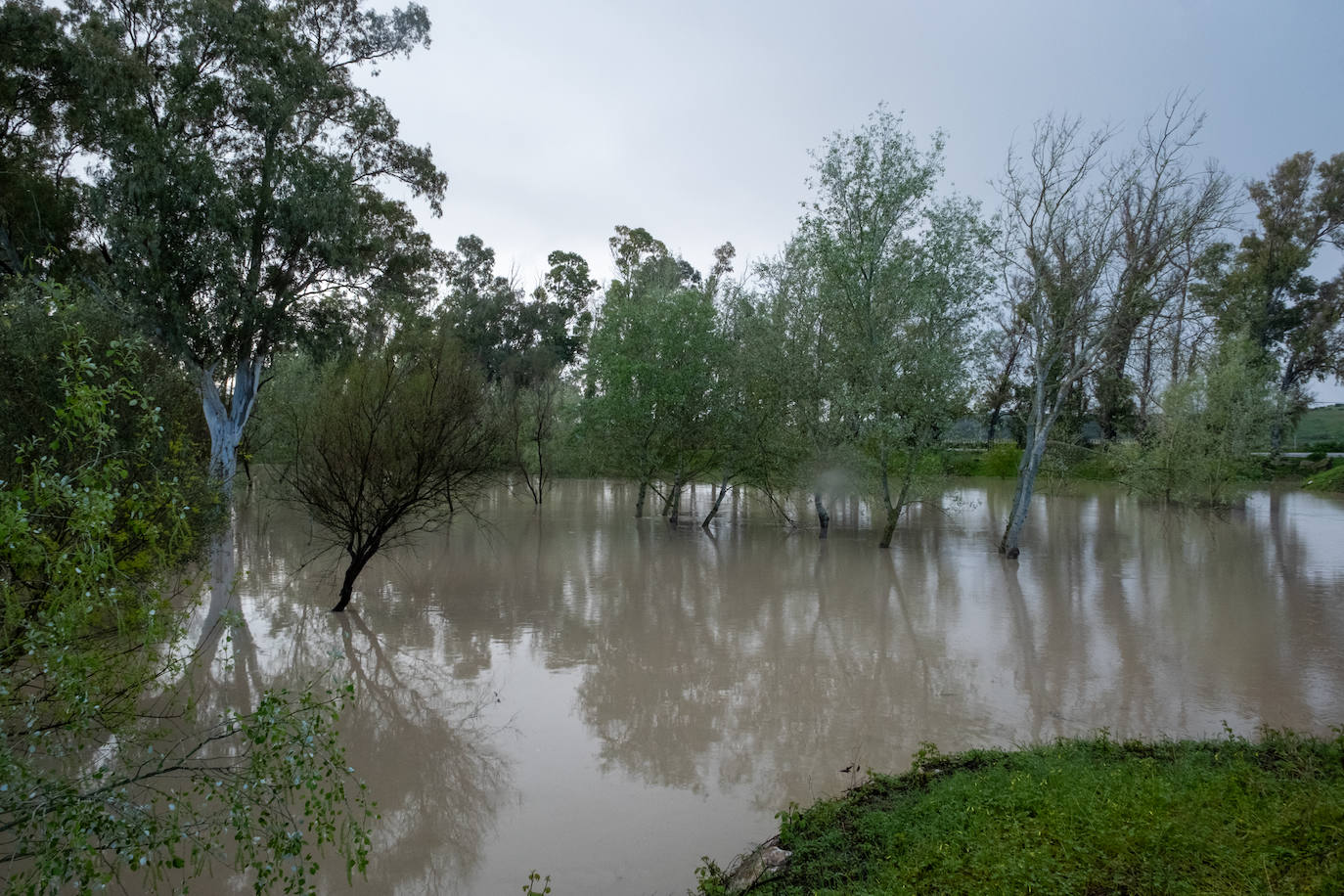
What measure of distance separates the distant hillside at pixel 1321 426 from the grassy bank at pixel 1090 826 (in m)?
56.1

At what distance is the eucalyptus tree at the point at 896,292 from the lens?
2117cm

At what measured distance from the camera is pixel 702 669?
10.8m

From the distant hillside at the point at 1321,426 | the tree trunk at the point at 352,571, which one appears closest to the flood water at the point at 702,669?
the tree trunk at the point at 352,571

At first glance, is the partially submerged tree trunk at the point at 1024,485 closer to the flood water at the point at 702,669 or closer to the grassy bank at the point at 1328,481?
the flood water at the point at 702,669

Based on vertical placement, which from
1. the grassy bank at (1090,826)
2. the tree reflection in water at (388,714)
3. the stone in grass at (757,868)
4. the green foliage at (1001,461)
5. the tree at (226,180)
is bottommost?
the tree reflection in water at (388,714)

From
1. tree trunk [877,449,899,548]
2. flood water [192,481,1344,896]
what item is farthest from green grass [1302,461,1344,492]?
tree trunk [877,449,899,548]

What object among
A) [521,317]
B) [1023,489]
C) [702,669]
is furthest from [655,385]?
[521,317]

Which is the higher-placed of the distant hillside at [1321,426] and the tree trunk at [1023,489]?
the distant hillside at [1321,426]

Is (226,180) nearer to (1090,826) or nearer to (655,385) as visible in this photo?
(655,385)

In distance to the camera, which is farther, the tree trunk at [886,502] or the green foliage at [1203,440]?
the green foliage at [1203,440]

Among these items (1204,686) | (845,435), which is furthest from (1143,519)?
(1204,686)

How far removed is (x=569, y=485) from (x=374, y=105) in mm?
23863

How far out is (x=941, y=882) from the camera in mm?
4164

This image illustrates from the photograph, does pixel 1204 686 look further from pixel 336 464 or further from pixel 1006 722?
pixel 336 464
